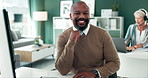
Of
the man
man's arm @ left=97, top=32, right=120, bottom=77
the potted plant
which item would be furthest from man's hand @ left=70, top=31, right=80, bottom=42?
the potted plant

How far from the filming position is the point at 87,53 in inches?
58.9

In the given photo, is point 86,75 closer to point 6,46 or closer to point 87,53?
point 87,53

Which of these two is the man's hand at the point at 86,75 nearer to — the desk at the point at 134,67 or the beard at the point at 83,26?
the beard at the point at 83,26

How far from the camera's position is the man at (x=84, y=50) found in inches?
55.7

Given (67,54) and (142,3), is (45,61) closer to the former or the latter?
(142,3)

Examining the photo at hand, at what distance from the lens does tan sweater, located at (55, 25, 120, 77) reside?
141 centimetres

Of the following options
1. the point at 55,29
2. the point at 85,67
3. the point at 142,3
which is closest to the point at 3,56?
the point at 85,67

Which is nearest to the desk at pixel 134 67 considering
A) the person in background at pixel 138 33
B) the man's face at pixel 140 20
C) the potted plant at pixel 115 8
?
the person in background at pixel 138 33

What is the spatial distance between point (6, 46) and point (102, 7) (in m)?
5.37

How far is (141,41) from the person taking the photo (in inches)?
112

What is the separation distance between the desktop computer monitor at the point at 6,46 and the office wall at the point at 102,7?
5176 mm

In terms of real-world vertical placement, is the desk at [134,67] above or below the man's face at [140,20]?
below

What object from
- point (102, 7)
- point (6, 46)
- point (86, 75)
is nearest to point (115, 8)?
point (102, 7)

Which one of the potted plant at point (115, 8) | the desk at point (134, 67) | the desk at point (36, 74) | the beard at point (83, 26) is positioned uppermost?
the potted plant at point (115, 8)
